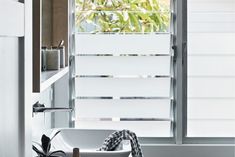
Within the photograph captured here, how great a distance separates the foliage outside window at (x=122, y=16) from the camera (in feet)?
10.1

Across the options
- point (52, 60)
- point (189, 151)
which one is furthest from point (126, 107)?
point (52, 60)

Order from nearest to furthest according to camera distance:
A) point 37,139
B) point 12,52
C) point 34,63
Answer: point 12,52 < point 34,63 < point 37,139

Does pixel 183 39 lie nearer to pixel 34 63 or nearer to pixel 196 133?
pixel 196 133

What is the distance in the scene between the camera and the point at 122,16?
122 inches

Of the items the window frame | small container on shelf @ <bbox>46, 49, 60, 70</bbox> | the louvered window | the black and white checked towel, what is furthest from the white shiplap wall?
small container on shelf @ <bbox>46, 49, 60, 70</bbox>

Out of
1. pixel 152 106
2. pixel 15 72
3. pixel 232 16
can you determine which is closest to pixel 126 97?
pixel 152 106

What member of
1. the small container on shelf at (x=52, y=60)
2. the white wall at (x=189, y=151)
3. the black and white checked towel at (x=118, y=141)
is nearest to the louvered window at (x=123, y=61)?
the white wall at (x=189, y=151)

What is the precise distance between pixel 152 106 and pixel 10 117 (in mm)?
2340

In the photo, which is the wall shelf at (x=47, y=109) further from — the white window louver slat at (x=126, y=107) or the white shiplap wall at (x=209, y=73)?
the white shiplap wall at (x=209, y=73)

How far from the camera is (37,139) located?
2.12m

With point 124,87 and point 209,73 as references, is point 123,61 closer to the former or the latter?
point 124,87

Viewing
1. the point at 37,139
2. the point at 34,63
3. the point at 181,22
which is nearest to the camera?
the point at 34,63

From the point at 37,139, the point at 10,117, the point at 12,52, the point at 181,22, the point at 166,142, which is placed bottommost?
the point at 166,142

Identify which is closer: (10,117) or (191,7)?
(10,117)
